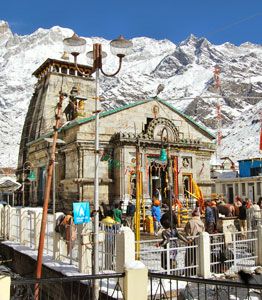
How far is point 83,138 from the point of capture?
23750 mm

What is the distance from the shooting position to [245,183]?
36344mm

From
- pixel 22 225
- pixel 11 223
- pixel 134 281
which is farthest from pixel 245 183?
pixel 134 281

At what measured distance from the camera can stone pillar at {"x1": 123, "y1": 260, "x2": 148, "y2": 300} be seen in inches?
269

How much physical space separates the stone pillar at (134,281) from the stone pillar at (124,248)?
8.59ft

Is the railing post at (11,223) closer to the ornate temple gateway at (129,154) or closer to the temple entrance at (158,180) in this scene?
the ornate temple gateway at (129,154)

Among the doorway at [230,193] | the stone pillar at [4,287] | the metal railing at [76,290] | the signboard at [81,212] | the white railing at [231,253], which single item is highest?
the doorway at [230,193]

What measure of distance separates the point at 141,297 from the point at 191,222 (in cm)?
539

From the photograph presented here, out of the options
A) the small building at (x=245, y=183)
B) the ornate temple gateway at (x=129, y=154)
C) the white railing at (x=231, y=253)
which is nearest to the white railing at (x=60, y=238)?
the white railing at (x=231, y=253)

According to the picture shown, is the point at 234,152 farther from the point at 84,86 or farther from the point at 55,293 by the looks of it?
the point at 55,293

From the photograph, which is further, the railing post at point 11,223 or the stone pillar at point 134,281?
the railing post at point 11,223

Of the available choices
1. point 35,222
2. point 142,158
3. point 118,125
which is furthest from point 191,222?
point 118,125

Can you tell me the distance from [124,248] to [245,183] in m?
28.7

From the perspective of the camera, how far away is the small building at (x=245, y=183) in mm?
35281

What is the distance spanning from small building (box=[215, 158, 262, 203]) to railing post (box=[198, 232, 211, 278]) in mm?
24695
